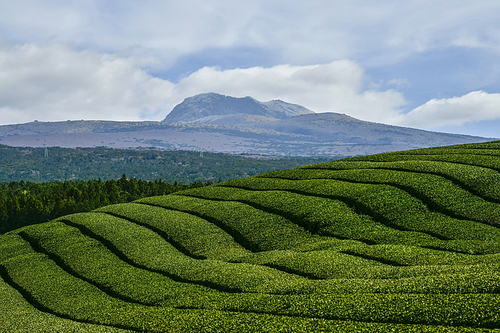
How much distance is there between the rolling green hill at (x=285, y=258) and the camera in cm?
2528

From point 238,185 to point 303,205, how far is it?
2550cm

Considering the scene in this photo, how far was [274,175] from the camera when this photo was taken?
85.2 meters

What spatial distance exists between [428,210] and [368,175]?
16.3 metres

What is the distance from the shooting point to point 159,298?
3684 cm

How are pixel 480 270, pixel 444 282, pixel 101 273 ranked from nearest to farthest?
1. pixel 444 282
2. pixel 480 270
3. pixel 101 273

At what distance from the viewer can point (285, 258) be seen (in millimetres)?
41375

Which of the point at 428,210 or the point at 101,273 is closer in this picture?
the point at 101,273

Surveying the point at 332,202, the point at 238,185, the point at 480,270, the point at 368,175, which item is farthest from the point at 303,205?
the point at 480,270

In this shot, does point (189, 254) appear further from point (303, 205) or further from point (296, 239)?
point (303, 205)

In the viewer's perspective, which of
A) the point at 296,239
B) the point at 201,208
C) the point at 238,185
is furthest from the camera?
the point at 238,185

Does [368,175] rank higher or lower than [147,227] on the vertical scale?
higher

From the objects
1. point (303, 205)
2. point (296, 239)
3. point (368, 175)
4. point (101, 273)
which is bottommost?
point (101, 273)

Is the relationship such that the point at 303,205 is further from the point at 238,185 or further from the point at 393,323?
the point at 393,323

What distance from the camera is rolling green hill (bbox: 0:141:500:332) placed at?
995 inches
